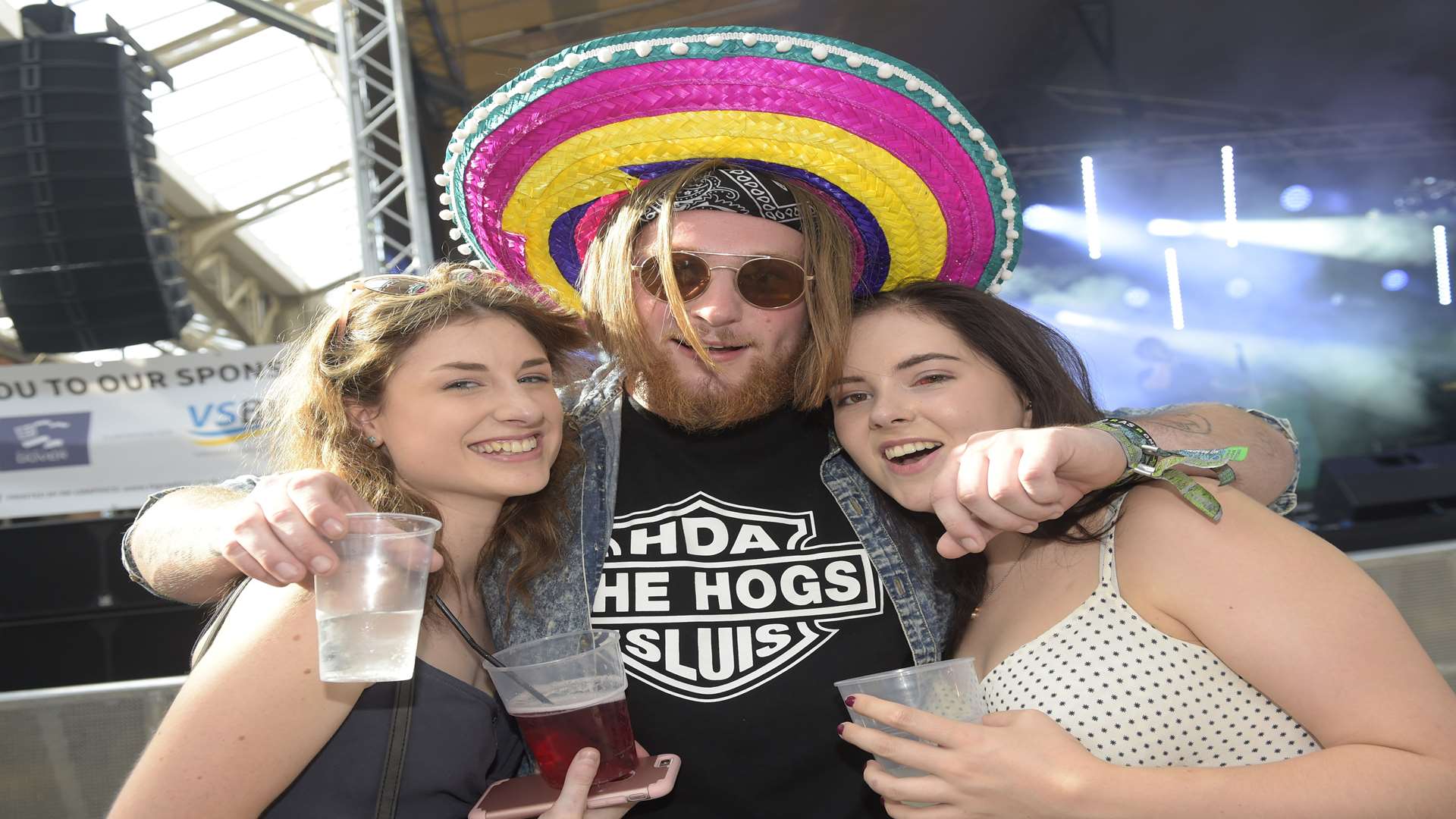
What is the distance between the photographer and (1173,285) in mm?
9602

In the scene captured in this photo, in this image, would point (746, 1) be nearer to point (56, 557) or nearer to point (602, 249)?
point (602, 249)

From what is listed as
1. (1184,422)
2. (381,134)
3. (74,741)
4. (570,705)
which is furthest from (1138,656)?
(381,134)

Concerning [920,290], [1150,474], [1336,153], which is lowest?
[1150,474]

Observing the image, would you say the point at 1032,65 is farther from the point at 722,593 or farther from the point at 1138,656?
the point at 1138,656

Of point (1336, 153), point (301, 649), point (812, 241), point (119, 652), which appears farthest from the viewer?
point (1336, 153)

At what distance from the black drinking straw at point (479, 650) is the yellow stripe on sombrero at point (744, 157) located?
1.13 meters

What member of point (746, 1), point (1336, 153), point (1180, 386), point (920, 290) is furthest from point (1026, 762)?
point (1336, 153)

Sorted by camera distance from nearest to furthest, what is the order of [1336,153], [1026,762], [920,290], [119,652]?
1. [1026,762]
2. [920,290]
3. [119,652]
4. [1336,153]

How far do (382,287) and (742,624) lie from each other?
3.34ft

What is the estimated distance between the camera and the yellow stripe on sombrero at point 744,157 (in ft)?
7.45

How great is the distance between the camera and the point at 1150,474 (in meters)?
1.49

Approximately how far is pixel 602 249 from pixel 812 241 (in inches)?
21.2

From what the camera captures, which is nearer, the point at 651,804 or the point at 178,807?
the point at 178,807

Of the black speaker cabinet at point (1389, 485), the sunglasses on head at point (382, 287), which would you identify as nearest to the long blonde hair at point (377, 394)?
the sunglasses on head at point (382, 287)
